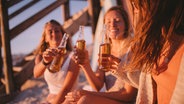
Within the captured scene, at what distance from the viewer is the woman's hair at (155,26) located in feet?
5.36

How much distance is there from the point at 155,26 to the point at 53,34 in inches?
78.5

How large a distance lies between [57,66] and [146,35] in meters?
1.44

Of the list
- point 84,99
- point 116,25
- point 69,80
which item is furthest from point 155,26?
point 69,80

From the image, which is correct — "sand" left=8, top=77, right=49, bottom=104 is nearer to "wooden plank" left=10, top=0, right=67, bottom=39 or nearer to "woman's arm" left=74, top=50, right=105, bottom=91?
"wooden plank" left=10, top=0, right=67, bottom=39

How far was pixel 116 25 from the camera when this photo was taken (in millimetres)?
2943

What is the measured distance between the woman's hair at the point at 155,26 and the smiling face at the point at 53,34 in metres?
1.79

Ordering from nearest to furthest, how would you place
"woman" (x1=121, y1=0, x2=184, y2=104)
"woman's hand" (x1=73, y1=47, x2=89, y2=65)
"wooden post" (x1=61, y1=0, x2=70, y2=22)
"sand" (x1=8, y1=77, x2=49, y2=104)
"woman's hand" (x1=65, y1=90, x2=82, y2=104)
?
"woman" (x1=121, y1=0, x2=184, y2=104), "woman's hand" (x1=65, y1=90, x2=82, y2=104), "woman's hand" (x1=73, y1=47, x2=89, y2=65), "sand" (x1=8, y1=77, x2=49, y2=104), "wooden post" (x1=61, y1=0, x2=70, y2=22)

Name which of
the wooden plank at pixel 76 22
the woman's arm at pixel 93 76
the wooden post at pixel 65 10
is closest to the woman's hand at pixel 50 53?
the woman's arm at pixel 93 76

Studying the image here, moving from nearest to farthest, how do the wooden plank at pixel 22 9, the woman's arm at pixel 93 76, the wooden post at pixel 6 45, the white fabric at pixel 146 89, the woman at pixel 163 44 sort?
the woman at pixel 163 44, the white fabric at pixel 146 89, the woman's arm at pixel 93 76, the wooden post at pixel 6 45, the wooden plank at pixel 22 9

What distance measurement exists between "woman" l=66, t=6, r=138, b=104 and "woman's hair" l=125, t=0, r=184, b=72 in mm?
577

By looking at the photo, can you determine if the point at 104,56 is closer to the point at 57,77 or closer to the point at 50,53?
the point at 50,53

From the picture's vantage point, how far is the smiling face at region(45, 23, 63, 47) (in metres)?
3.49

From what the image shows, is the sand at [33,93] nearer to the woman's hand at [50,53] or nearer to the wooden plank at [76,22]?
the wooden plank at [76,22]

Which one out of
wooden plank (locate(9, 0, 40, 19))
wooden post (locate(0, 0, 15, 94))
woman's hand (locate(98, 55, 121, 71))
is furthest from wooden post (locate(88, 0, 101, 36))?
woman's hand (locate(98, 55, 121, 71))
